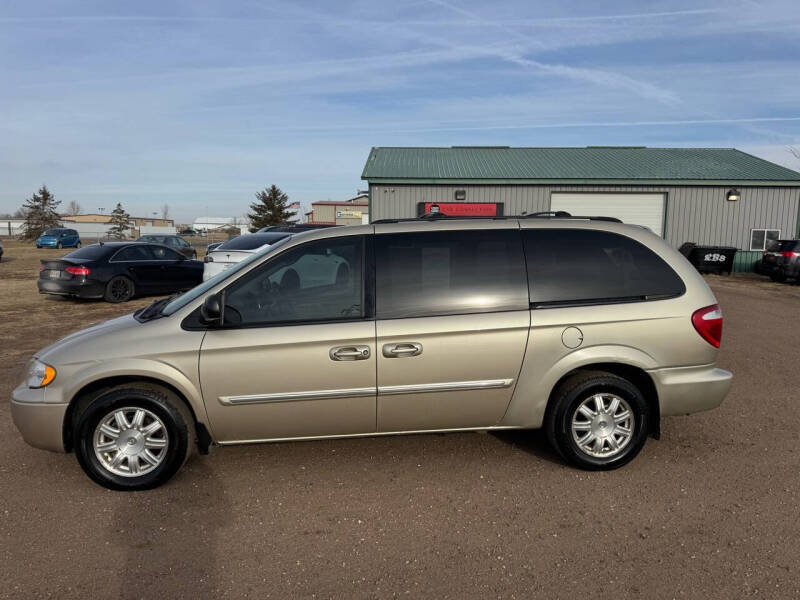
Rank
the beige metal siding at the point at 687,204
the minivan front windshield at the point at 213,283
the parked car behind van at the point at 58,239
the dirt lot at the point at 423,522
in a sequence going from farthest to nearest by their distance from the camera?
the parked car behind van at the point at 58,239 → the beige metal siding at the point at 687,204 → the minivan front windshield at the point at 213,283 → the dirt lot at the point at 423,522

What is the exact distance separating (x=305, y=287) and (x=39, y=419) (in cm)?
192

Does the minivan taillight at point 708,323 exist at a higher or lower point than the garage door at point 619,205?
lower

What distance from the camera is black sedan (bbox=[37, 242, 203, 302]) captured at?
40.3 feet

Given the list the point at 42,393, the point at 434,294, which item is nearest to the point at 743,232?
the point at 434,294

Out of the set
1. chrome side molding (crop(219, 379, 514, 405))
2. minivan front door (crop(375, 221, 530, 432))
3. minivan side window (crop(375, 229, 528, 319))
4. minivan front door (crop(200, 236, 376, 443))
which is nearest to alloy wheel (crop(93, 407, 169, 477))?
minivan front door (crop(200, 236, 376, 443))

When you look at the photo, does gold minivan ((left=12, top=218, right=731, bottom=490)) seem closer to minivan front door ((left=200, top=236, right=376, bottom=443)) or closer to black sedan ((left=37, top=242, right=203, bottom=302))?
minivan front door ((left=200, top=236, right=376, bottom=443))

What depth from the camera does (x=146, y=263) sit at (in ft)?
43.6

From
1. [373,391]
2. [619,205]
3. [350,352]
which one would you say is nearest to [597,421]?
[373,391]

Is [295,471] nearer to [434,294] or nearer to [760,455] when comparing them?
[434,294]

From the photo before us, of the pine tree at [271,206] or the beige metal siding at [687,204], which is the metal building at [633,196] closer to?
the beige metal siding at [687,204]

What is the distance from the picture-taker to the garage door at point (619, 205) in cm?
2106

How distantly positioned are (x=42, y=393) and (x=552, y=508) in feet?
11.0

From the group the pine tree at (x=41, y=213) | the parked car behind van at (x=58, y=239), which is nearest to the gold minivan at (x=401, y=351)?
the parked car behind van at (x=58, y=239)

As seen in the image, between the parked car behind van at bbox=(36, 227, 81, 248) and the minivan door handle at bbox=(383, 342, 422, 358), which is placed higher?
the parked car behind van at bbox=(36, 227, 81, 248)
